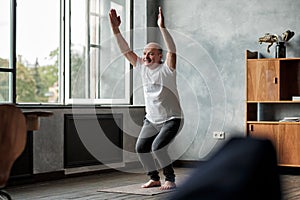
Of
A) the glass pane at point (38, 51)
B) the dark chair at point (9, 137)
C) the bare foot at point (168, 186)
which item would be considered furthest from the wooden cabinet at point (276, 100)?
the dark chair at point (9, 137)

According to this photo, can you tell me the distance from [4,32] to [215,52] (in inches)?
112

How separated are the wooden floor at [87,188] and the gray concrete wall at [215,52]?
101cm

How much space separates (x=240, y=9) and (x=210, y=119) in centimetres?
144

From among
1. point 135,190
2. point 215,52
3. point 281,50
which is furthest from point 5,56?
point 281,50

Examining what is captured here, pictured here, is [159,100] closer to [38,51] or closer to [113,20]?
[113,20]

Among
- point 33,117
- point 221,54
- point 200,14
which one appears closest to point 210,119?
point 221,54

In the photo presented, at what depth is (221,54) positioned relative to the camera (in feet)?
24.2

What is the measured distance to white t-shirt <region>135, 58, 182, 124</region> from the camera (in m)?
5.09

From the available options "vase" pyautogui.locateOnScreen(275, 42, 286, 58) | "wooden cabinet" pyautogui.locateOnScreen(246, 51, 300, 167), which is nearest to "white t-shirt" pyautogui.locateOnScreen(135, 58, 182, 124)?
"wooden cabinet" pyautogui.locateOnScreen(246, 51, 300, 167)

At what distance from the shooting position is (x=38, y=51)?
618 centimetres

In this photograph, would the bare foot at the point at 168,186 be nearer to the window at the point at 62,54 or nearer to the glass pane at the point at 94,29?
the window at the point at 62,54

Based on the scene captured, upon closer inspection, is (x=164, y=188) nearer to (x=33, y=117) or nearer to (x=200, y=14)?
(x=33, y=117)

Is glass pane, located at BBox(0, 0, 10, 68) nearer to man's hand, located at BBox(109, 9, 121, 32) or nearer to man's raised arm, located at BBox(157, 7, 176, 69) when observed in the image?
man's hand, located at BBox(109, 9, 121, 32)

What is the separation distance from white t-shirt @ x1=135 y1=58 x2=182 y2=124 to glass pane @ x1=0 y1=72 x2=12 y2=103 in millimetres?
1399
